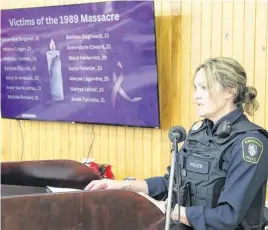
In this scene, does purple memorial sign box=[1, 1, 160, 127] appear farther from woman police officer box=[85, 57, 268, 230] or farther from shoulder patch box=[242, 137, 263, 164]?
shoulder patch box=[242, 137, 263, 164]

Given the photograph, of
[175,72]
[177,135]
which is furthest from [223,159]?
[175,72]

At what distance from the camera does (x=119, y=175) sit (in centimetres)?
321

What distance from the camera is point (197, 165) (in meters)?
1.60

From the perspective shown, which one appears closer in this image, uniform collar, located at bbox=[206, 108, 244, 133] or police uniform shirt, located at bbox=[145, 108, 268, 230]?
police uniform shirt, located at bbox=[145, 108, 268, 230]

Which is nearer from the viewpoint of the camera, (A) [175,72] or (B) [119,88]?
(A) [175,72]

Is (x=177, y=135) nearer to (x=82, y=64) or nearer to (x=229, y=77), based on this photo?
(x=229, y=77)

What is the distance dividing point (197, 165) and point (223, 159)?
0.10m

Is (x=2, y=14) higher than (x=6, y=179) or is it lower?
higher

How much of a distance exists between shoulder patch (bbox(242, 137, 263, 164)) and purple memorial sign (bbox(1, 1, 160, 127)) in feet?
4.52

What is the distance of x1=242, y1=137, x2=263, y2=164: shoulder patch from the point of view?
1.49 m

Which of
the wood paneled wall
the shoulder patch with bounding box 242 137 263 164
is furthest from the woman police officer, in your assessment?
the wood paneled wall

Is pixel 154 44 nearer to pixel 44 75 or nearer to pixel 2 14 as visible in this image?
pixel 44 75

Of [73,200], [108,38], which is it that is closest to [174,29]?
[108,38]

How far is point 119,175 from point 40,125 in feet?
2.66
